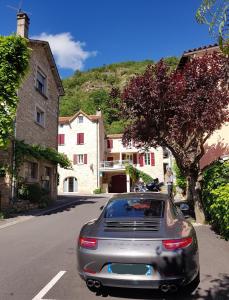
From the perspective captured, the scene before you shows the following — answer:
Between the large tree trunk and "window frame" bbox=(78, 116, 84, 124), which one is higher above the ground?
"window frame" bbox=(78, 116, 84, 124)

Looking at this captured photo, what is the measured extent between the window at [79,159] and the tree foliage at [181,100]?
100.0ft

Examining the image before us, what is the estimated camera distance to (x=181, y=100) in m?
11.0

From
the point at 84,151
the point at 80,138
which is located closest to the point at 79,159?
the point at 84,151

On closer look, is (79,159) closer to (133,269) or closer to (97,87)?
(133,269)

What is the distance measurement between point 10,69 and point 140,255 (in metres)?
11.3

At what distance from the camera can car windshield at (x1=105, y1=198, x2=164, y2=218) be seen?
513 cm

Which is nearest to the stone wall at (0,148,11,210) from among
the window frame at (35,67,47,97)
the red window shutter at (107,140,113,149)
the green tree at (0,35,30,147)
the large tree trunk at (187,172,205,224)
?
the green tree at (0,35,30,147)

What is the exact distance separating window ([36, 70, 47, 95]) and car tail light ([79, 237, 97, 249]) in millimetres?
17766

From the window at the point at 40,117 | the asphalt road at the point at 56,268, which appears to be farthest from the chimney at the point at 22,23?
the asphalt road at the point at 56,268

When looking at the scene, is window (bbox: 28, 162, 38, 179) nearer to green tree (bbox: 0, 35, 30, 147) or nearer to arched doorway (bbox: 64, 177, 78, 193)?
green tree (bbox: 0, 35, 30, 147)

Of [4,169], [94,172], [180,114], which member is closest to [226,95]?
[180,114]

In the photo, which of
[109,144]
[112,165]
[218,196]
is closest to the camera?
[218,196]

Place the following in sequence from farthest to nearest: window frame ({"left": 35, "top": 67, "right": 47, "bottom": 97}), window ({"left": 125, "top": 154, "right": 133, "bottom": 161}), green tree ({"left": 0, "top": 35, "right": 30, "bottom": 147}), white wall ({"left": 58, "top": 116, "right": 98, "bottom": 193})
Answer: window ({"left": 125, "top": 154, "right": 133, "bottom": 161}) < white wall ({"left": 58, "top": 116, "right": 98, "bottom": 193}) < window frame ({"left": 35, "top": 67, "right": 47, "bottom": 97}) < green tree ({"left": 0, "top": 35, "right": 30, "bottom": 147})

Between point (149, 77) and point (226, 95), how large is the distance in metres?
2.70
